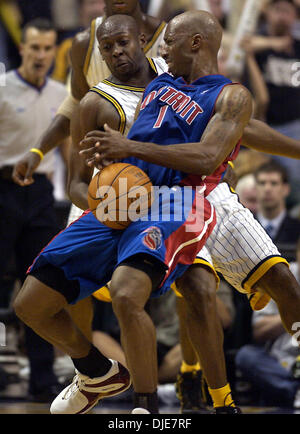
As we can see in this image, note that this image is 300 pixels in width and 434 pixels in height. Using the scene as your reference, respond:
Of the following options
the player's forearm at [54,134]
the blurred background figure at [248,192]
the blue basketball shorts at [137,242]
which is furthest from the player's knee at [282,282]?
the blurred background figure at [248,192]

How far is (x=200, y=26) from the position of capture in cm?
401

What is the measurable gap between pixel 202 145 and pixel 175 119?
0.28 metres

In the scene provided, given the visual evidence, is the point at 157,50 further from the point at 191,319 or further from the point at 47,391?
the point at 47,391

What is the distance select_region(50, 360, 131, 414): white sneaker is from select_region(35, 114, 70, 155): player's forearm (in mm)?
1802

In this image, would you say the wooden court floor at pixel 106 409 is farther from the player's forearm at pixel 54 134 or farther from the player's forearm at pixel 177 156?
the player's forearm at pixel 177 156

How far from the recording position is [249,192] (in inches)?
280

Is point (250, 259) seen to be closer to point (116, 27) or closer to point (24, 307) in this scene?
point (24, 307)

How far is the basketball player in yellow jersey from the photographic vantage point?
16.1 feet

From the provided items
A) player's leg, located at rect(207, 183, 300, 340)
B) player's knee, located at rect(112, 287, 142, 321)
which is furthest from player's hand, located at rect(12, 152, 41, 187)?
player's knee, located at rect(112, 287, 142, 321)

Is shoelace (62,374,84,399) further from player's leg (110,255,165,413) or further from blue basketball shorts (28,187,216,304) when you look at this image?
player's leg (110,255,165,413)

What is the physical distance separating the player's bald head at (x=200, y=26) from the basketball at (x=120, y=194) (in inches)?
29.8

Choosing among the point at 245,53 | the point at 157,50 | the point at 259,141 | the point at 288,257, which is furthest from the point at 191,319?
the point at 245,53

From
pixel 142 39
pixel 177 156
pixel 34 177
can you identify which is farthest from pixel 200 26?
pixel 34 177

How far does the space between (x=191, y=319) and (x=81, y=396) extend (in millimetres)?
684
